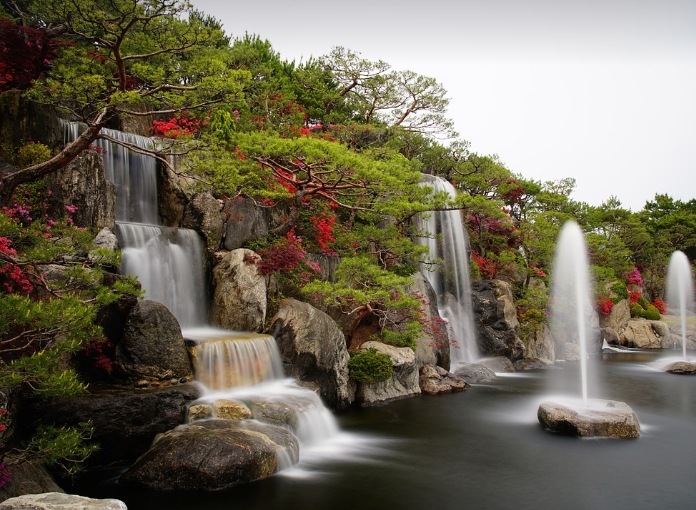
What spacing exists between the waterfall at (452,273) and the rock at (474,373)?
55.1 inches

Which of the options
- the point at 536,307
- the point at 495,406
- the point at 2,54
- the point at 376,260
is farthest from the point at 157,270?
the point at 536,307

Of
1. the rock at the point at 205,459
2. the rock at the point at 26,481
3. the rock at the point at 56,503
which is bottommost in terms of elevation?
the rock at the point at 205,459

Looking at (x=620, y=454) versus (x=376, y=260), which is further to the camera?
(x=376, y=260)

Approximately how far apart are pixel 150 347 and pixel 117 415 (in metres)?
1.61

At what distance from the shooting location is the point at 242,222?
1455 cm

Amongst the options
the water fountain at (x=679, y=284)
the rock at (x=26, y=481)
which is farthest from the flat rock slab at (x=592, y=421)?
the water fountain at (x=679, y=284)

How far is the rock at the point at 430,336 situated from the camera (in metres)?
16.5

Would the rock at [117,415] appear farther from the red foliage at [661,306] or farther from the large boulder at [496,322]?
the red foliage at [661,306]

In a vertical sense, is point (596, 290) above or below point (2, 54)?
below

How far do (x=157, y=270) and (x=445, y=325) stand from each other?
443 inches

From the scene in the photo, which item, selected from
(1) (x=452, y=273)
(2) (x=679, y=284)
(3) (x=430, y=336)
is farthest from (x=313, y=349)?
(2) (x=679, y=284)

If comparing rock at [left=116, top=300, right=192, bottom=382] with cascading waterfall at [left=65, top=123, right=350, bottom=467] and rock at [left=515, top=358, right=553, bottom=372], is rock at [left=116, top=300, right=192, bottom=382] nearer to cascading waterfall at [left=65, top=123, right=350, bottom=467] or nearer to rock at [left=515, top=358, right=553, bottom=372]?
cascading waterfall at [left=65, top=123, right=350, bottom=467]

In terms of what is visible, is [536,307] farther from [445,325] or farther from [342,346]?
[342,346]

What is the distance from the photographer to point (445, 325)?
18781 millimetres
